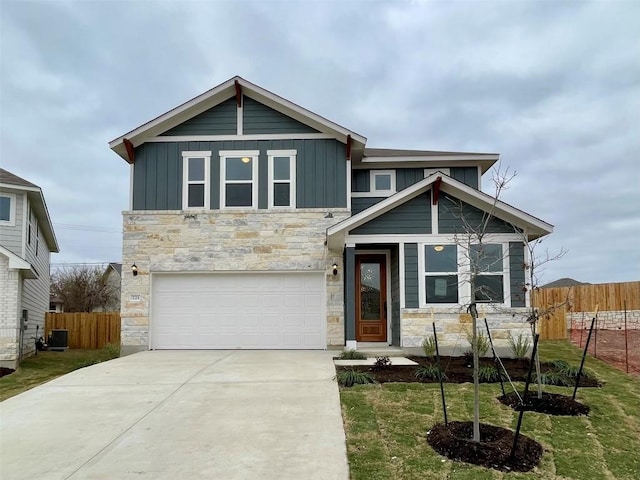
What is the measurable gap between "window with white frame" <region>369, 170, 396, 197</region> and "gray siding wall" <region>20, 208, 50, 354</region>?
36.9 ft

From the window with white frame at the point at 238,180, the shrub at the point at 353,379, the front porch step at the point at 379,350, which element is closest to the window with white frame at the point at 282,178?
the window with white frame at the point at 238,180

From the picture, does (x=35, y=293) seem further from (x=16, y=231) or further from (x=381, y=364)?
(x=381, y=364)

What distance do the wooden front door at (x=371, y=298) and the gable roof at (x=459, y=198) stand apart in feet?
7.23

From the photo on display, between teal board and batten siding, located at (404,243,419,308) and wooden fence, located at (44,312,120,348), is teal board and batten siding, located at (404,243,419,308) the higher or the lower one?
the higher one

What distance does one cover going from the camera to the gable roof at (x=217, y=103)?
14.1 metres

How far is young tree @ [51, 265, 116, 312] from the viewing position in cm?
4056

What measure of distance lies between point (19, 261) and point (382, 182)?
34.2 feet

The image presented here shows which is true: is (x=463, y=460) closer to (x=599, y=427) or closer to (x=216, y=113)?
(x=599, y=427)

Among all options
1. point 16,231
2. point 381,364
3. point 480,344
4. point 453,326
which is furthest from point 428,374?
point 16,231

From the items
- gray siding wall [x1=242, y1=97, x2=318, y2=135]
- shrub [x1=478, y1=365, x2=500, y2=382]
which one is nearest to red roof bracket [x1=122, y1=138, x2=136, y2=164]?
gray siding wall [x1=242, y1=97, x2=318, y2=135]

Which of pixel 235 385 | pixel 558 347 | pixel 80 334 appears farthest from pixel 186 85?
pixel 558 347

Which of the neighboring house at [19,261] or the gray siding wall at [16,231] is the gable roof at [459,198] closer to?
the neighboring house at [19,261]

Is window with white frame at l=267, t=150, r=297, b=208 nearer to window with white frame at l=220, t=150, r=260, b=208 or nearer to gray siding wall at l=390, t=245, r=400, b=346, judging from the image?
window with white frame at l=220, t=150, r=260, b=208

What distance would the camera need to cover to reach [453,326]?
1260cm
